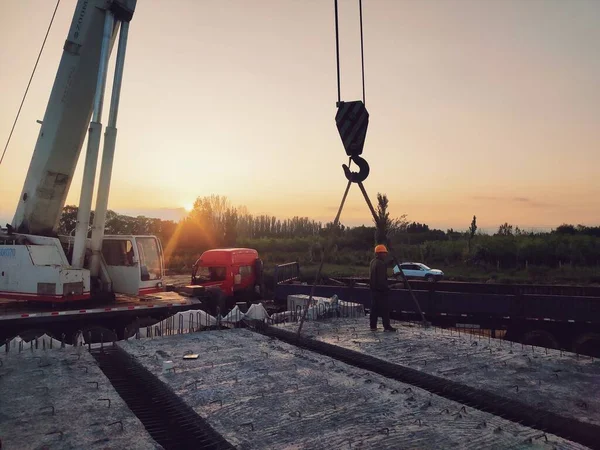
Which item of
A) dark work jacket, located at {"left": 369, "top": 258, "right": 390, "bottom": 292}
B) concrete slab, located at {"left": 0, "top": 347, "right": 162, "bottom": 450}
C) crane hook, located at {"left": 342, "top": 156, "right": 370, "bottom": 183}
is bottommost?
concrete slab, located at {"left": 0, "top": 347, "right": 162, "bottom": 450}

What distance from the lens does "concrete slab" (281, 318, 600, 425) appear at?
4.09 meters

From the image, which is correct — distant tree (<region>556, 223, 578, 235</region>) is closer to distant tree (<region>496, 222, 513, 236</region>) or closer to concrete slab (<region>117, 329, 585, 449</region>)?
distant tree (<region>496, 222, 513, 236</region>)

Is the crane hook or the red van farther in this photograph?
the red van

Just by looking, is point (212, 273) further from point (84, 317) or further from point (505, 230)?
point (505, 230)

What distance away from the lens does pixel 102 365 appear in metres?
5.50

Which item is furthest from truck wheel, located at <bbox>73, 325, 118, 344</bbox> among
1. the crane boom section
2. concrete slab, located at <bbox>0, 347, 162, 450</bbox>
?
concrete slab, located at <bbox>0, 347, 162, 450</bbox>

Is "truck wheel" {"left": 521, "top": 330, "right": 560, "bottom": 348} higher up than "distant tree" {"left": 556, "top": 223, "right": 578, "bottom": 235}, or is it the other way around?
"distant tree" {"left": 556, "top": 223, "right": 578, "bottom": 235}

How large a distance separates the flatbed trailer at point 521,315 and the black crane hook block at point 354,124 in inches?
187

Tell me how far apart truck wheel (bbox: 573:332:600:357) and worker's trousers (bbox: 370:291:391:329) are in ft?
12.6

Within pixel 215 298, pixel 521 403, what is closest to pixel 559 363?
pixel 521 403

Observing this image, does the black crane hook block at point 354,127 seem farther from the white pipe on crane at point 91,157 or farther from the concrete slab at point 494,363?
the white pipe on crane at point 91,157

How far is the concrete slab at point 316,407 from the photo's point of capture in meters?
3.23

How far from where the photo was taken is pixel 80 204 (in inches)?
346

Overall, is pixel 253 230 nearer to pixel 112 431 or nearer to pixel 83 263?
pixel 83 263
